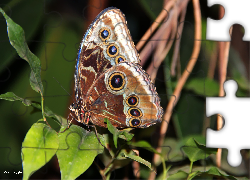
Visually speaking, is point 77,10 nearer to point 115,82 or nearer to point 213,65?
point 115,82

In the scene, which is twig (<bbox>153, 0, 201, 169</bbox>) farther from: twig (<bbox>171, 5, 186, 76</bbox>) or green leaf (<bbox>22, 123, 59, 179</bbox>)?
green leaf (<bbox>22, 123, 59, 179</bbox>)

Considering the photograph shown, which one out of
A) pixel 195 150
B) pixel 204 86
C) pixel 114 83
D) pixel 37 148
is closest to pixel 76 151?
pixel 37 148

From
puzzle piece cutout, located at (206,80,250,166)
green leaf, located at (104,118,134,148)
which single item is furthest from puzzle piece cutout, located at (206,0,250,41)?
green leaf, located at (104,118,134,148)

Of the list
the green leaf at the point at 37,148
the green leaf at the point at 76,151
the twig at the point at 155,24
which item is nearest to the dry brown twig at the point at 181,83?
the twig at the point at 155,24

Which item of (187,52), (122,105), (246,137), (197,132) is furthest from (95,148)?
(187,52)

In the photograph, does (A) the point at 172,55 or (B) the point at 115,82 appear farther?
(A) the point at 172,55
